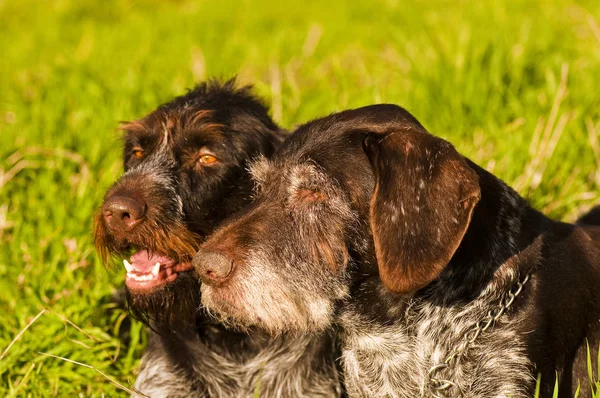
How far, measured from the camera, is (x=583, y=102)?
6.77 meters

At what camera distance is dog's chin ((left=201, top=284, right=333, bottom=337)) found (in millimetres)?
3711

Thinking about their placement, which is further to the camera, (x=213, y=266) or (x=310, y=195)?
(x=310, y=195)

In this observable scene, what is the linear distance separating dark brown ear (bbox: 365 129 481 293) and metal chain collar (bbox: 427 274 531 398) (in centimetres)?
52

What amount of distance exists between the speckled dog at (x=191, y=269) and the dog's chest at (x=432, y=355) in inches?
18.8

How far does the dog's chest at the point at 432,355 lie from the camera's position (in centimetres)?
391

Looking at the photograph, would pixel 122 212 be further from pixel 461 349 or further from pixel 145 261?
pixel 461 349

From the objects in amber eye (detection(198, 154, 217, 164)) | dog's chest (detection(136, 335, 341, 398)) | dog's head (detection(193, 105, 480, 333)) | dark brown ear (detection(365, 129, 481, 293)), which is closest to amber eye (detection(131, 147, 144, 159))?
amber eye (detection(198, 154, 217, 164))

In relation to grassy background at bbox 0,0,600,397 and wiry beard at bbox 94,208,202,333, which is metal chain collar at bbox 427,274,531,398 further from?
grassy background at bbox 0,0,600,397

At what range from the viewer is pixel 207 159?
4652 mm

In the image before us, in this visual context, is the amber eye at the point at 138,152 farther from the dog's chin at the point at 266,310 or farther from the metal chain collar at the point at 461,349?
the metal chain collar at the point at 461,349

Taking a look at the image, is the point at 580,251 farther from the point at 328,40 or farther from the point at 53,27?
the point at 53,27

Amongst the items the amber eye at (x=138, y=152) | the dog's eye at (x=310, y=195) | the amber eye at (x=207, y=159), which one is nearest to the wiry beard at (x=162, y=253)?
the amber eye at (x=207, y=159)

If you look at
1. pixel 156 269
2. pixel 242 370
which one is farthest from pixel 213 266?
pixel 242 370

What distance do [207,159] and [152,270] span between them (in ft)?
2.02
